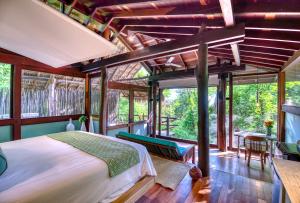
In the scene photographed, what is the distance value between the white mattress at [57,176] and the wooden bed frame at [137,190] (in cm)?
5

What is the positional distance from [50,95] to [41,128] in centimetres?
86

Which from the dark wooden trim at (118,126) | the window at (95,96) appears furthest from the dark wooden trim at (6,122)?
the dark wooden trim at (118,126)

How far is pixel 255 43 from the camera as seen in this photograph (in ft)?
9.30

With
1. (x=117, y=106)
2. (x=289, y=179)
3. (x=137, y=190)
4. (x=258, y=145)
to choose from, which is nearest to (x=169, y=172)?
(x=137, y=190)

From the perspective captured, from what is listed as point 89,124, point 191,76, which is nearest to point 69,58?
point 89,124

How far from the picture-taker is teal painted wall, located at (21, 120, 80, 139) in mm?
3676

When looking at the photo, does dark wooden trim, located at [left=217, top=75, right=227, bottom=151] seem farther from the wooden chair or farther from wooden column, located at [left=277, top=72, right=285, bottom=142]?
wooden column, located at [left=277, top=72, right=285, bottom=142]

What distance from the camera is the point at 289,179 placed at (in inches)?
49.7

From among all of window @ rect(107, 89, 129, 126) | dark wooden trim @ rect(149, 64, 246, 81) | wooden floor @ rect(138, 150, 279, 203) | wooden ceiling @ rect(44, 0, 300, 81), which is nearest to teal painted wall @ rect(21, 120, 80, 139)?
window @ rect(107, 89, 129, 126)

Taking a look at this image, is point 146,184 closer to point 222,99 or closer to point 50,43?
point 50,43

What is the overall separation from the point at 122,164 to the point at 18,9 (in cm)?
232

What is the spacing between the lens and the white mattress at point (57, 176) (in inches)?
49.9

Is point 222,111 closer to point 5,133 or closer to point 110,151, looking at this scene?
point 110,151

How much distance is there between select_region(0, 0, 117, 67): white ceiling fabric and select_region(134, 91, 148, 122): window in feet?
9.83
